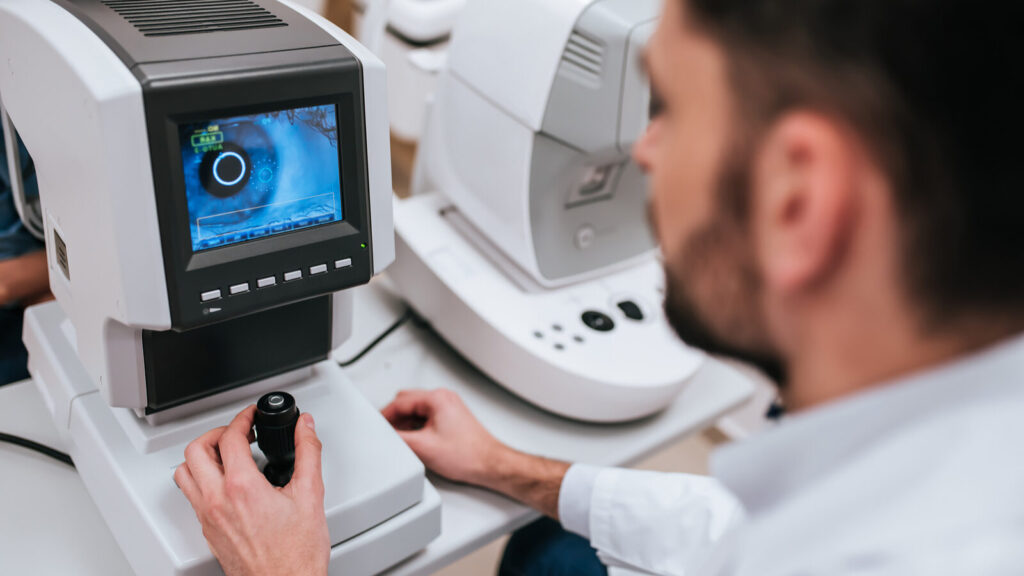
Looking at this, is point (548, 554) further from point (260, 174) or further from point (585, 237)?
point (260, 174)

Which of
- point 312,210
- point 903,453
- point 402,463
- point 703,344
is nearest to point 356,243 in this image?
point 312,210

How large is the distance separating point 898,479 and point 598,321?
24.4 inches

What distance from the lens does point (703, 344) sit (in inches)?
21.7

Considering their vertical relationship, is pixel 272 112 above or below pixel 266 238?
above

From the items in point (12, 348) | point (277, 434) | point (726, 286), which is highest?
point (726, 286)

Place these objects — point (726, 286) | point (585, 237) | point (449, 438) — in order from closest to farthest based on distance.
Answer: point (726, 286) → point (449, 438) → point (585, 237)

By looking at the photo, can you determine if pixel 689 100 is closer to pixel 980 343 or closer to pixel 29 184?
pixel 980 343

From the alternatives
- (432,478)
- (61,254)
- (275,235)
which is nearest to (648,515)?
(432,478)

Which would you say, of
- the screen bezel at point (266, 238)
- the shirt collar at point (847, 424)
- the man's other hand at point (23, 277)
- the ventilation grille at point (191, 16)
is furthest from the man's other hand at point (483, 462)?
the man's other hand at point (23, 277)

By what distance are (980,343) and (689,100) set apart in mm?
214

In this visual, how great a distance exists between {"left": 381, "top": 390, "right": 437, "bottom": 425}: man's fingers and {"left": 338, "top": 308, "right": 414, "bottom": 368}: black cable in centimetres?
12

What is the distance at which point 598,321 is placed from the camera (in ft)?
3.40

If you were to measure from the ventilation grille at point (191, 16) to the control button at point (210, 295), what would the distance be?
0.21 meters

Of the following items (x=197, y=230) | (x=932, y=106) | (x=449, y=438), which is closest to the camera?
(x=932, y=106)
